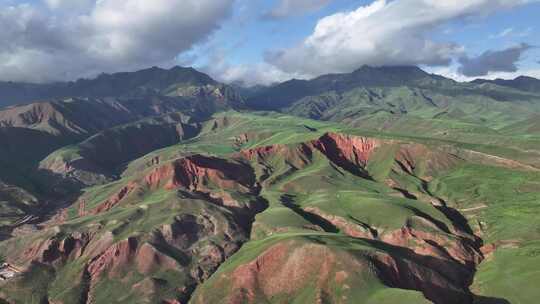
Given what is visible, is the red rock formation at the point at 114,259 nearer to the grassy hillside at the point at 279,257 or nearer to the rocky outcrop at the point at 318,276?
the grassy hillside at the point at 279,257

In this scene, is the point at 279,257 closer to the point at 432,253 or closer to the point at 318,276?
the point at 318,276

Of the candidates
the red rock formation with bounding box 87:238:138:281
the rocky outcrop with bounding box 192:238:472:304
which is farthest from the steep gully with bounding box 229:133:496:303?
the red rock formation with bounding box 87:238:138:281

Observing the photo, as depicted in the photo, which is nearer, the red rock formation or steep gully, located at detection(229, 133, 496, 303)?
steep gully, located at detection(229, 133, 496, 303)

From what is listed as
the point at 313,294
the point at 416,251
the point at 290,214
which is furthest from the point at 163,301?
the point at 416,251

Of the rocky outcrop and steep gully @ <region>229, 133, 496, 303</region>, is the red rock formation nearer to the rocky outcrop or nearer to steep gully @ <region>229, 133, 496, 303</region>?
the rocky outcrop

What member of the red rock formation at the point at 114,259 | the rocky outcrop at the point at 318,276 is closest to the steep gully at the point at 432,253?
the rocky outcrop at the point at 318,276

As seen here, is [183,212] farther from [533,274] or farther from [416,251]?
[533,274]

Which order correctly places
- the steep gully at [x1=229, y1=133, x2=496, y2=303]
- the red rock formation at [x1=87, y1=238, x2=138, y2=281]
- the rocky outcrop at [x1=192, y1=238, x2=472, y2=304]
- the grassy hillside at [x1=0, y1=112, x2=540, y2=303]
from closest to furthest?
the rocky outcrop at [x1=192, y1=238, x2=472, y2=304]
the steep gully at [x1=229, y1=133, x2=496, y2=303]
the grassy hillside at [x1=0, y1=112, x2=540, y2=303]
the red rock formation at [x1=87, y1=238, x2=138, y2=281]

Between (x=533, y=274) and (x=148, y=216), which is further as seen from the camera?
(x=148, y=216)

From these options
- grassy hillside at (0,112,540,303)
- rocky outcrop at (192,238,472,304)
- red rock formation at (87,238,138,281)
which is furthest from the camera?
red rock formation at (87,238,138,281)

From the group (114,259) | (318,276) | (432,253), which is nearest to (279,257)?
(318,276)

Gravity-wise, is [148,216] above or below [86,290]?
above
